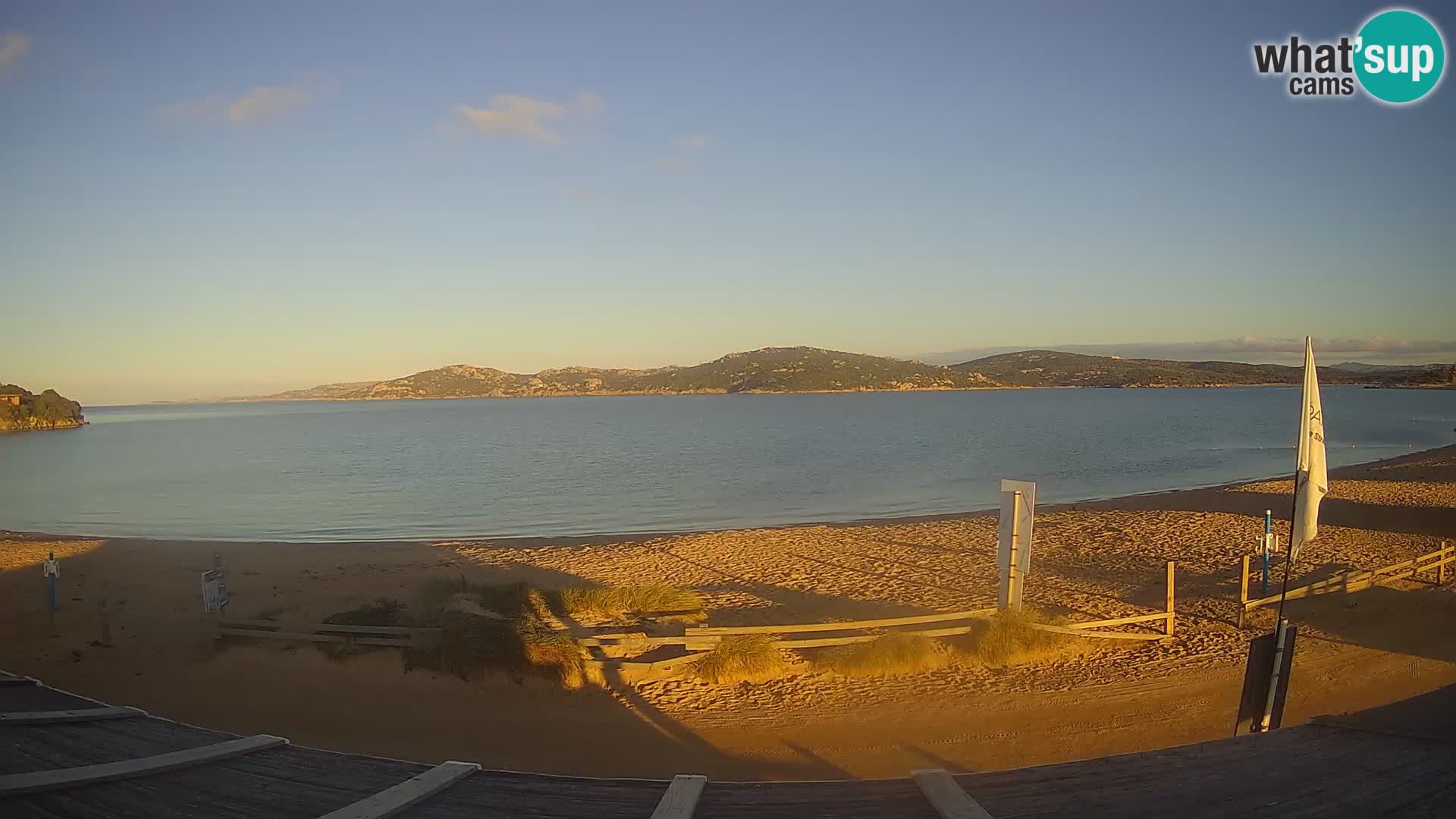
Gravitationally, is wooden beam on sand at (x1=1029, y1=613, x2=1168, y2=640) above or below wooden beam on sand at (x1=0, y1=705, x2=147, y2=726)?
below

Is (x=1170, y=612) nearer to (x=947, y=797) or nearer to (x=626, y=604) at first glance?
(x=626, y=604)

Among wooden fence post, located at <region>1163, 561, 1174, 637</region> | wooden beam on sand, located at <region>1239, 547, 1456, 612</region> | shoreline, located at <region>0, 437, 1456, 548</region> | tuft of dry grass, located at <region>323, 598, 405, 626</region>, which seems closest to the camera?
wooden fence post, located at <region>1163, 561, 1174, 637</region>

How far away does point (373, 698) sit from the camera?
9102 mm

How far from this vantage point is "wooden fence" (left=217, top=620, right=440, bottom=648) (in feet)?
32.6

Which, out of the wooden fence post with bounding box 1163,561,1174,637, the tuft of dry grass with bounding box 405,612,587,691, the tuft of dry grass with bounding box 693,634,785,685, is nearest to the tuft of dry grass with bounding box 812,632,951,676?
the tuft of dry grass with bounding box 693,634,785,685

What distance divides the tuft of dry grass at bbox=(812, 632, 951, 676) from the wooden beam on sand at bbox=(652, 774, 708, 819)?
6106 millimetres

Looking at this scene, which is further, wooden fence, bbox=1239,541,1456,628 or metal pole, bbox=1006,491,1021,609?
wooden fence, bbox=1239,541,1456,628

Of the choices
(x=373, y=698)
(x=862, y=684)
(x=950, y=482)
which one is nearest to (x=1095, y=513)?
(x=950, y=482)

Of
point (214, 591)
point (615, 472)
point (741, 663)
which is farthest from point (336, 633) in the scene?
point (615, 472)

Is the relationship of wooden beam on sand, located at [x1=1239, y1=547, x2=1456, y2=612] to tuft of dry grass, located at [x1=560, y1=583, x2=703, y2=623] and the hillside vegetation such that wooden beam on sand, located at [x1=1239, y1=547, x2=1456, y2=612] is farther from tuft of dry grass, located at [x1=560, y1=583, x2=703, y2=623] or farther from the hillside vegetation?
the hillside vegetation

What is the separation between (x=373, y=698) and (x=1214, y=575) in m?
14.0

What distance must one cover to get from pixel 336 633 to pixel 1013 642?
844 cm

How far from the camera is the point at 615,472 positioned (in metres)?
46.4

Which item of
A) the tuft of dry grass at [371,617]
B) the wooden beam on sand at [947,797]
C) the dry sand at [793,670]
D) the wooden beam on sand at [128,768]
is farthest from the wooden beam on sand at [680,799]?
the tuft of dry grass at [371,617]
